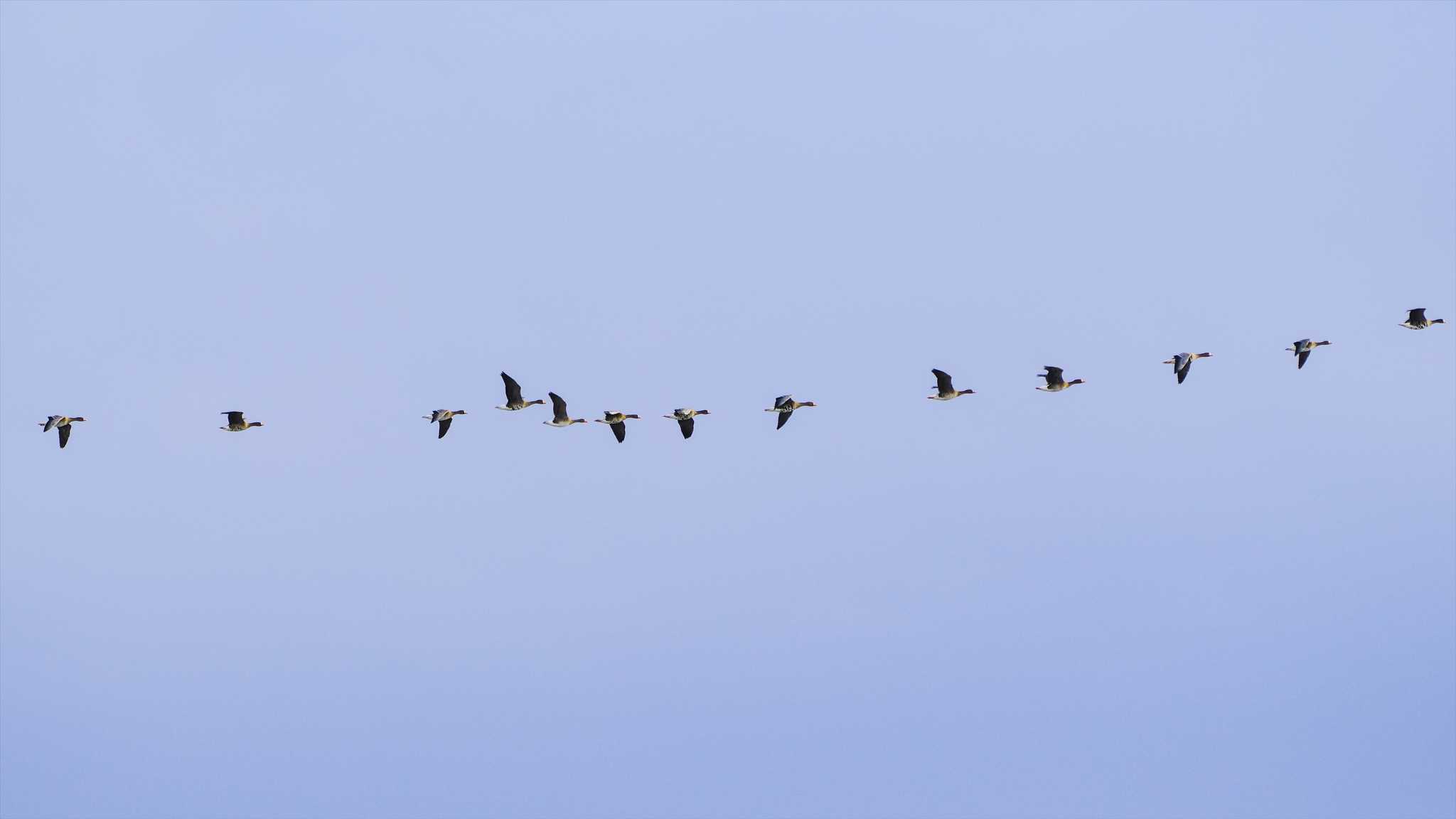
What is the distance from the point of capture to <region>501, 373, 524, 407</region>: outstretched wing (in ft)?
189

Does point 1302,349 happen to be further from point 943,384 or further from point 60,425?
point 60,425

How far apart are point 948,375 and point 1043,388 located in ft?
9.43

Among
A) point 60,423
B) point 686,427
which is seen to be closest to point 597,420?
point 686,427

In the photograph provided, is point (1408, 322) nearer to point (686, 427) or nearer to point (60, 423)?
point (686, 427)

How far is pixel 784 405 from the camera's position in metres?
59.0

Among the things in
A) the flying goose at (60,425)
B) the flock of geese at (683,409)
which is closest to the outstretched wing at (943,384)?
the flock of geese at (683,409)

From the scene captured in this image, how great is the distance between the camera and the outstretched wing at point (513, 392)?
57.5 meters

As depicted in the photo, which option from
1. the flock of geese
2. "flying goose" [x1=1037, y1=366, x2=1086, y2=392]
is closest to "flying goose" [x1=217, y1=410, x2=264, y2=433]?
the flock of geese

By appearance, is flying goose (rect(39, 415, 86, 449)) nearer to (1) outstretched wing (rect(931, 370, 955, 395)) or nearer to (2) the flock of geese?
(2) the flock of geese

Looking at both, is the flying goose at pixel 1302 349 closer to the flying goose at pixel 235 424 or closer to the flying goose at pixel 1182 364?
the flying goose at pixel 1182 364

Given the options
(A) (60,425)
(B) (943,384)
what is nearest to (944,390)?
(B) (943,384)

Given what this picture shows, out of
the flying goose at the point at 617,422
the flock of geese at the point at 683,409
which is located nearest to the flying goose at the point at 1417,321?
the flock of geese at the point at 683,409

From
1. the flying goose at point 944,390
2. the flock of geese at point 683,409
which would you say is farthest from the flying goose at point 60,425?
the flying goose at point 944,390

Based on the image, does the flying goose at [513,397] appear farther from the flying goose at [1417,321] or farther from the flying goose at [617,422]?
the flying goose at [1417,321]
